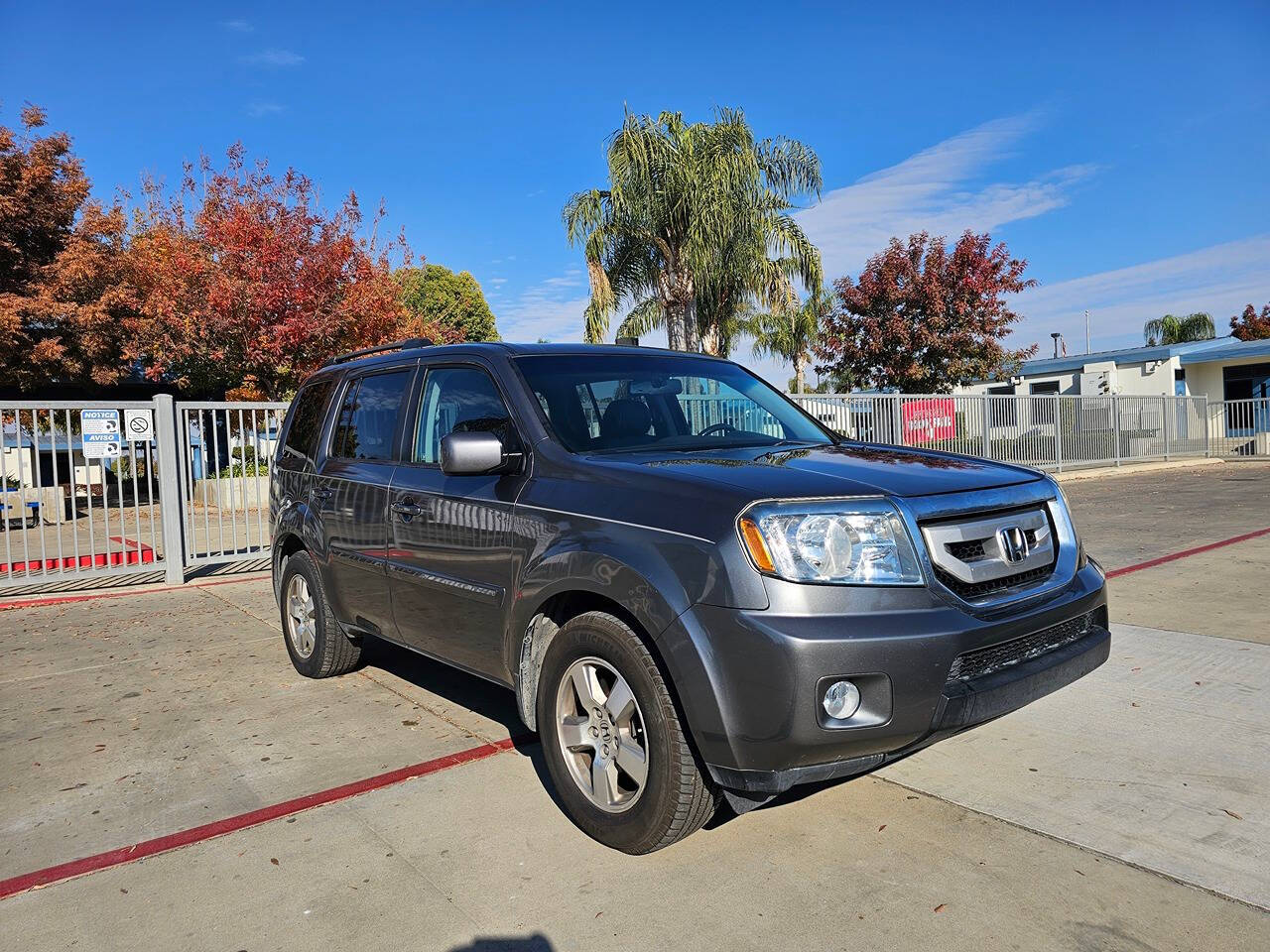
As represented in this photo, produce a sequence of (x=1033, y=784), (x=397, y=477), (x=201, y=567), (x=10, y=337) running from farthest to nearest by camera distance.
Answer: (x=10, y=337), (x=201, y=567), (x=397, y=477), (x=1033, y=784)

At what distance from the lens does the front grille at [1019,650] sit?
284 cm

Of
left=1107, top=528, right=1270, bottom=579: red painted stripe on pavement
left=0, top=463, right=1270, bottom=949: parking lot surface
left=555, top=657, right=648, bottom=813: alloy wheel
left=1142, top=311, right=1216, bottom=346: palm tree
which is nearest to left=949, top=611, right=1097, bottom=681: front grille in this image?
left=0, top=463, right=1270, bottom=949: parking lot surface

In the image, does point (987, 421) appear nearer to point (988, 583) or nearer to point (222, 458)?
point (222, 458)

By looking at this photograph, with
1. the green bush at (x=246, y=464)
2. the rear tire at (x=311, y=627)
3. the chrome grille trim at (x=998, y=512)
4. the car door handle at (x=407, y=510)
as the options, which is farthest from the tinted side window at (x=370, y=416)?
the green bush at (x=246, y=464)

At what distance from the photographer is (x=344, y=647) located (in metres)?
5.32

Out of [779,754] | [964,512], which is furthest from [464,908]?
[964,512]

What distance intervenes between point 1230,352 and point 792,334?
15.6 meters

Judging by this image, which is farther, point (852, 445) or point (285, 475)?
point (285, 475)

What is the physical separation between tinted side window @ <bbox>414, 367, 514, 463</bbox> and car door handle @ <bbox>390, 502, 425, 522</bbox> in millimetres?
225

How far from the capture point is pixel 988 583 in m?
3.03

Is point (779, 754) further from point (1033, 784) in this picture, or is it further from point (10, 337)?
point (10, 337)

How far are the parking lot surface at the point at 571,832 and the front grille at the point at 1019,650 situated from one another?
664mm

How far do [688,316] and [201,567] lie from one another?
13.1 metres

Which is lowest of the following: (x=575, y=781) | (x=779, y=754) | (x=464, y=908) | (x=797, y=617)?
(x=464, y=908)
